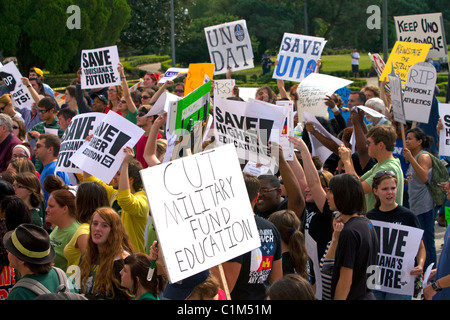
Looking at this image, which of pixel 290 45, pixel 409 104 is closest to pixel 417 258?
pixel 409 104

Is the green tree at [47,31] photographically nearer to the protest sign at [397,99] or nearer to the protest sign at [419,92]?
the protest sign at [419,92]

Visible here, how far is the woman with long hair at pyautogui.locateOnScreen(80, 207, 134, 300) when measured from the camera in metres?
4.83

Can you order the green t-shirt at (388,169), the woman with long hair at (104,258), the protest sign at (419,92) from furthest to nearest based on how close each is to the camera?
the protest sign at (419,92), the green t-shirt at (388,169), the woman with long hair at (104,258)

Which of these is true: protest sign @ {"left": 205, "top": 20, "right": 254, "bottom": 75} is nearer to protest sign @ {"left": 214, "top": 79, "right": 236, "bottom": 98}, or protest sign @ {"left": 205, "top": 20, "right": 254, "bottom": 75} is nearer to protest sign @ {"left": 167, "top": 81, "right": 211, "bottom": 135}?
protest sign @ {"left": 214, "top": 79, "right": 236, "bottom": 98}

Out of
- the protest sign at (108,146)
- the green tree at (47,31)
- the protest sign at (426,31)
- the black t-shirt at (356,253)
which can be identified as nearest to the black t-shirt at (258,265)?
the black t-shirt at (356,253)

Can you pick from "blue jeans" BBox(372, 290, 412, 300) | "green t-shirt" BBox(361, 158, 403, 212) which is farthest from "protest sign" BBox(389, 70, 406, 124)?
"blue jeans" BBox(372, 290, 412, 300)

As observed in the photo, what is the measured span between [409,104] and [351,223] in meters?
5.54

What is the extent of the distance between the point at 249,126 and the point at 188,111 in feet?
2.15

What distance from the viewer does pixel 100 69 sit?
12.1m

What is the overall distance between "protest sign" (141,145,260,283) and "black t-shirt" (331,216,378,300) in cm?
62

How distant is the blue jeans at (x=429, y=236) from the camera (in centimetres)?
777

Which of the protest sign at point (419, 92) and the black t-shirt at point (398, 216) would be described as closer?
the black t-shirt at point (398, 216)

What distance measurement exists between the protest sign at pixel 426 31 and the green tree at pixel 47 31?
24510mm

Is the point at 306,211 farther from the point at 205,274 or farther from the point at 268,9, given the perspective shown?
the point at 268,9
